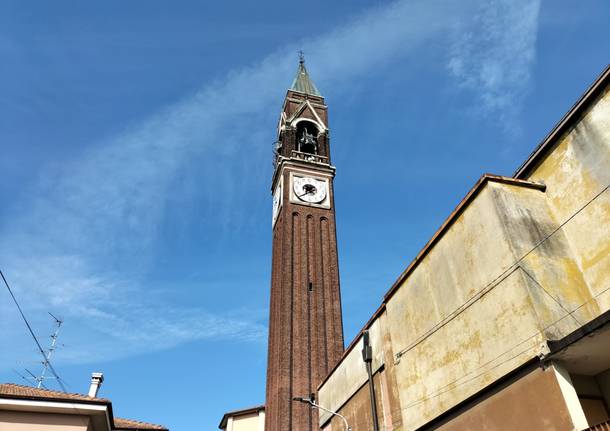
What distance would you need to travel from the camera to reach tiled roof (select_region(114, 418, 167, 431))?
674 inches

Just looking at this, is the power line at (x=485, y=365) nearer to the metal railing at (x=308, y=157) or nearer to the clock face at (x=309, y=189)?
the clock face at (x=309, y=189)

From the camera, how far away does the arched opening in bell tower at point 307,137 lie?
41312mm

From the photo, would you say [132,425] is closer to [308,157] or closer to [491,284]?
[491,284]

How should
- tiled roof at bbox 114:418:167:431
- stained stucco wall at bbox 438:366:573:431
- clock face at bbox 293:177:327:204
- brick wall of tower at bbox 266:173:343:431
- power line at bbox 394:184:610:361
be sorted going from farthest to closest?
clock face at bbox 293:177:327:204 → brick wall of tower at bbox 266:173:343:431 → tiled roof at bbox 114:418:167:431 → power line at bbox 394:184:610:361 → stained stucco wall at bbox 438:366:573:431

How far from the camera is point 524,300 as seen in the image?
8812 mm

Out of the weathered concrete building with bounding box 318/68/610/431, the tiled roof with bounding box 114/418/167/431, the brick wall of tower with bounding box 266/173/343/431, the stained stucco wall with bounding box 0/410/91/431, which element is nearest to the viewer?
the weathered concrete building with bounding box 318/68/610/431

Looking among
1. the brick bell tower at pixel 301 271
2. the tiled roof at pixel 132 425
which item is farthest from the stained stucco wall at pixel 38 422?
the brick bell tower at pixel 301 271

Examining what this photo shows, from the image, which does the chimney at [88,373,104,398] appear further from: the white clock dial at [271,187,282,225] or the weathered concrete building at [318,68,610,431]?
the white clock dial at [271,187,282,225]

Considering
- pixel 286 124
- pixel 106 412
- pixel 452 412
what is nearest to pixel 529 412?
pixel 452 412

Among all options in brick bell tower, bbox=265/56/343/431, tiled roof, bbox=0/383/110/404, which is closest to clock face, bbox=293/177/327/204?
brick bell tower, bbox=265/56/343/431

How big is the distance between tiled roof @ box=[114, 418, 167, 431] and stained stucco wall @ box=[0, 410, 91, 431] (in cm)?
326

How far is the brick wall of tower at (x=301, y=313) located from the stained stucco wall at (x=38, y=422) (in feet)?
48.4

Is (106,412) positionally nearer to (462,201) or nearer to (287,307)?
(462,201)

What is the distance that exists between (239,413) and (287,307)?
8310 mm
